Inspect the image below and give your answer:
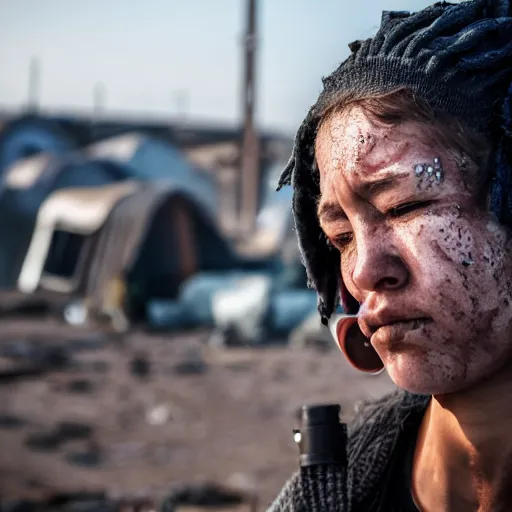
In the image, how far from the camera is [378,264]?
1.16m

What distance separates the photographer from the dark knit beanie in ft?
3.69

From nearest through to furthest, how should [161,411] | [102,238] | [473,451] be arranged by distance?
[473,451] → [161,411] → [102,238]

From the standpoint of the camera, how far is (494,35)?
1.18m

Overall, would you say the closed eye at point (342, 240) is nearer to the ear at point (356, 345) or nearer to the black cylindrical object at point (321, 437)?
the ear at point (356, 345)

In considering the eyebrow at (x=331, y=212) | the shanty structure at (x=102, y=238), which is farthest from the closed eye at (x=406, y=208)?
the shanty structure at (x=102, y=238)

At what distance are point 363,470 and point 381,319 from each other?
0.35 metres

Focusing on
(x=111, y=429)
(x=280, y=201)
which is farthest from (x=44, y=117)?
(x=111, y=429)

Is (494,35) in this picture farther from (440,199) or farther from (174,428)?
(174,428)

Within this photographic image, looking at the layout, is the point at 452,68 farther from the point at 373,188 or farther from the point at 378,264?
the point at 378,264

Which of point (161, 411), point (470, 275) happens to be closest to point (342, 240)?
point (470, 275)

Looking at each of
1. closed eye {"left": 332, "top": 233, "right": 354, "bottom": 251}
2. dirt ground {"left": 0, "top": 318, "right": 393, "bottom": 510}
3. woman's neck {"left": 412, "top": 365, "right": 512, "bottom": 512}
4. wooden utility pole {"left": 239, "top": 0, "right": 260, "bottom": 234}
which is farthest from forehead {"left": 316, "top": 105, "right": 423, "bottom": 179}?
wooden utility pole {"left": 239, "top": 0, "right": 260, "bottom": 234}

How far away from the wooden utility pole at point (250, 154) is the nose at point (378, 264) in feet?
57.2

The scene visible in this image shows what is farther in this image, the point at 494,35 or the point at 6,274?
the point at 6,274

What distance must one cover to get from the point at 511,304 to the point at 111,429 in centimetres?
494
